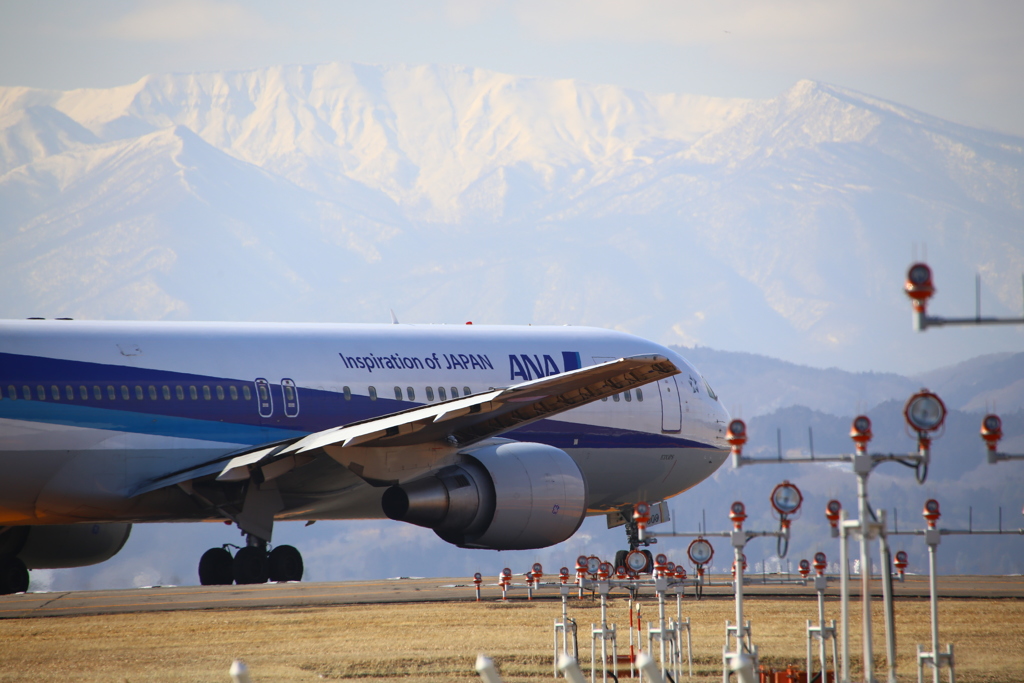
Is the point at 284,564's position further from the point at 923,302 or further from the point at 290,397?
the point at 923,302

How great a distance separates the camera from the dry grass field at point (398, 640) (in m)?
16.5

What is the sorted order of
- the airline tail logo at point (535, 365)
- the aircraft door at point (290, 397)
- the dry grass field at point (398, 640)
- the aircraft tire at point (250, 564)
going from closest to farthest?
the dry grass field at point (398, 640) → the aircraft door at point (290, 397) → the aircraft tire at point (250, 564) → the airline tail logo at point (535, 365)

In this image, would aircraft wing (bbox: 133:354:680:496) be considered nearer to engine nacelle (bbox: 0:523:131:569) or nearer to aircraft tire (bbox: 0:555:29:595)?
engine nacelle (bbox: 0:523:131:569)

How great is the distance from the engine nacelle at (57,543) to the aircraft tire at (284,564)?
326cm

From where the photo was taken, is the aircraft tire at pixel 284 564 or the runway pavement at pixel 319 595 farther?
the runway pavement at pixel 319 595

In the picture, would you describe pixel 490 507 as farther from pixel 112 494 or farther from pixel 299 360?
pixel 112 494

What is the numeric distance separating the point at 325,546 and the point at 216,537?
4541 cm

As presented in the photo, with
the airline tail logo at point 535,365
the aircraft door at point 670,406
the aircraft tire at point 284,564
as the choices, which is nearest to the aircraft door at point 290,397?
the aircraft tire at point 284,564

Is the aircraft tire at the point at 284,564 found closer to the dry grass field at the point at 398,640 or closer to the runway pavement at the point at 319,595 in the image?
the dry grass field at the point at 398,640

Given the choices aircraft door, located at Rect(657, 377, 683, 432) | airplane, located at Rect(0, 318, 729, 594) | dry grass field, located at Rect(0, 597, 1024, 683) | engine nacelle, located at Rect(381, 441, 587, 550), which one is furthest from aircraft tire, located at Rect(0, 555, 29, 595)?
aircraft door, located at Rect(657, 377, 683, 432)

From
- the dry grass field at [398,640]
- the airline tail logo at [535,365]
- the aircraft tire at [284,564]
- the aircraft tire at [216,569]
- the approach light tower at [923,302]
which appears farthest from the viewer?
the airline tail logo at [535,365]

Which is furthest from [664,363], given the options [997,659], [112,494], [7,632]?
[7,632]

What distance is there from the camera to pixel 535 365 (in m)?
25.6

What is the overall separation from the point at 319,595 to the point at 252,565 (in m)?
9.16
